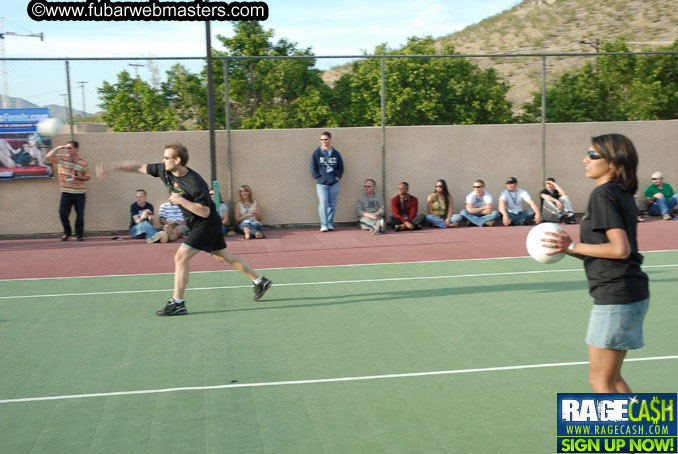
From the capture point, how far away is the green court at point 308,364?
4.60 metres

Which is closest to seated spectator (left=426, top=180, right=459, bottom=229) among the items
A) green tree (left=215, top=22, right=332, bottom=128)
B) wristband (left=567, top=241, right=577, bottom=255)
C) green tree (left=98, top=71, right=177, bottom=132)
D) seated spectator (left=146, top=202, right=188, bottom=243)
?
green tree (left=215, top=22, right=332, bottom=128)

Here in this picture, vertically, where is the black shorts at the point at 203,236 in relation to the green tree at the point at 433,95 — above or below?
below

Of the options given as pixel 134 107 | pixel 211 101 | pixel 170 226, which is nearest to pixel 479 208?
pixel 211 101

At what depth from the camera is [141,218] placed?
1413cm

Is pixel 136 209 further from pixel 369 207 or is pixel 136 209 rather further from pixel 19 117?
pixel 369 207

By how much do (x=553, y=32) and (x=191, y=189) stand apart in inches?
2621

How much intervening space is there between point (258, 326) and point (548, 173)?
10918 mm

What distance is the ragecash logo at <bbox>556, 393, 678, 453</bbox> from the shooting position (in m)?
A: 3.87

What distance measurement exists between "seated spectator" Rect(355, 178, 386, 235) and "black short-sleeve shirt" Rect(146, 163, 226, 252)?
7.25m

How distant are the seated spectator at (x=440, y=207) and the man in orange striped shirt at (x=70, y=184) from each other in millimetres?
7286

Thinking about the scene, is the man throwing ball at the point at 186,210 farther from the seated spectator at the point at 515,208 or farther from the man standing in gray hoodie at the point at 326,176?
the seated spectator at the point at 515,208

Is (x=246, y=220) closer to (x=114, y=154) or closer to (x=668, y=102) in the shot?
(x=114, y=154)

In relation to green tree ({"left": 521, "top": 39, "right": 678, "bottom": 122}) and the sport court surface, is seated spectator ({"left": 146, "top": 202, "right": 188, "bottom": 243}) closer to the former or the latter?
the sport court surface

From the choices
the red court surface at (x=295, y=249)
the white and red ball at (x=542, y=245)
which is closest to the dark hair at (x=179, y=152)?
the red court surface at (x=295, y=249)
